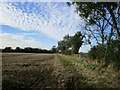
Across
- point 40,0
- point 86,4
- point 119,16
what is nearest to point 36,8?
point 40,0

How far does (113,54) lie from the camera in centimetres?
683

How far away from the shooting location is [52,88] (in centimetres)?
349

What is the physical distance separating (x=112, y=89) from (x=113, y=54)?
3960mm

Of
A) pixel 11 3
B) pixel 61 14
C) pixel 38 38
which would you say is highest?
pixel 61 14

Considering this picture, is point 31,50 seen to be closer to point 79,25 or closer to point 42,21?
point 79,25

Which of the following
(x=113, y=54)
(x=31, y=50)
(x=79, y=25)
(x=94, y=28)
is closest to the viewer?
(x=113, y=54)

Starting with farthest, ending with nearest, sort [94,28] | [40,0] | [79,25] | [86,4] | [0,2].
Result: [79,25], [94,28], [86,4], [40,0], [0,2]

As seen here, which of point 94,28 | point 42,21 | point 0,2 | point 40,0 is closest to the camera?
point 0,2

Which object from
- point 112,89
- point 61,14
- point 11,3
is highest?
point 61,14

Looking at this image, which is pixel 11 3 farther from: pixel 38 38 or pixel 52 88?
pixel 52 88

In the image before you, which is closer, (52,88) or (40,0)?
(52,88)

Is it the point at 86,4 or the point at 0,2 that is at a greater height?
the point at 86,4

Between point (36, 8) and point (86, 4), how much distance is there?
529 centimetres

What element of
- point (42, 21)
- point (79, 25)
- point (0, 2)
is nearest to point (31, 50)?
point (79, 25)
